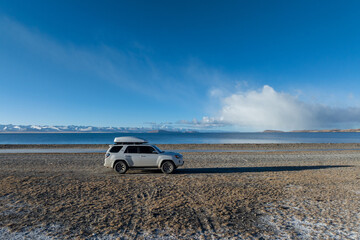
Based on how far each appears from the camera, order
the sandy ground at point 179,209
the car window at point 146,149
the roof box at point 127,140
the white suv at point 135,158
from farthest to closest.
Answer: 1. the car window at point 146,149
2. the roof box at point 127,140
3. the white suv at point 135,158
4. the sandy ground at point 179,209

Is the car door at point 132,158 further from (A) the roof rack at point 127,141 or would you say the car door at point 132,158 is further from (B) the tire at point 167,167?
(B) the tire at point 167,167

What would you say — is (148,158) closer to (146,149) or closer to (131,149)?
(146,149)

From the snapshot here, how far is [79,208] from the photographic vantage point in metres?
7.90

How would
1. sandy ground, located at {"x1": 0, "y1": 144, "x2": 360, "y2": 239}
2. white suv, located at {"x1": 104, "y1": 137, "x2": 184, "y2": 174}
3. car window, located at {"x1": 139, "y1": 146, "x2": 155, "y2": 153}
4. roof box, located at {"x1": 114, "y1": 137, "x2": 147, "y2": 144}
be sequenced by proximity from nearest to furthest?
sandy ground, located at {"x1": 0, "y1": 144, "x2": 360, "y2": 239}
white suv, located at {"x1": 104, "y1": 137, "x2": 184, "y2": 174}
roof box, located at {"x1": 114, "y1": 137, "x2": 147, "y2": 144}
car window, located at {"x1": 139, "y1": 146, "x2": 155, "y2": 153}

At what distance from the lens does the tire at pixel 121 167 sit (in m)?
14.8

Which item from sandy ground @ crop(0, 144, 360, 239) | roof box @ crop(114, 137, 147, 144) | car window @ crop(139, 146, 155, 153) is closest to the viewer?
sandy ground @ crop(0, 144, 360, 239)

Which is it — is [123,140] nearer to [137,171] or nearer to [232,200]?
[137,171]

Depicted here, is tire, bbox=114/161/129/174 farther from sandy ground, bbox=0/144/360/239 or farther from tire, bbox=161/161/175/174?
sandy ground, bbox=0/144/360/239

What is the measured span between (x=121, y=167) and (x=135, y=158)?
1.07 metres

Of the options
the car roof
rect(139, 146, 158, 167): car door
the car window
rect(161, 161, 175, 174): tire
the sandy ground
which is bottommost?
the sandy ground

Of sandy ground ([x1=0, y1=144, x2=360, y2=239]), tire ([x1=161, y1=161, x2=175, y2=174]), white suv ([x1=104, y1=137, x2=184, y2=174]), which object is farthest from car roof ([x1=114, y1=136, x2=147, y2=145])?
sandy ground ([x1=0, y1=144, x2=360, y2=239])

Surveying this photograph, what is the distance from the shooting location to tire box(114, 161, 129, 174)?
14.8m

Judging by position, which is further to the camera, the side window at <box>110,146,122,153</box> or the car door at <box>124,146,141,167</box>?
the side window at <box>110,146,122,153</box>

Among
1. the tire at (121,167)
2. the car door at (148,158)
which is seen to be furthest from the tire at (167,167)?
the tire at (121,167)
